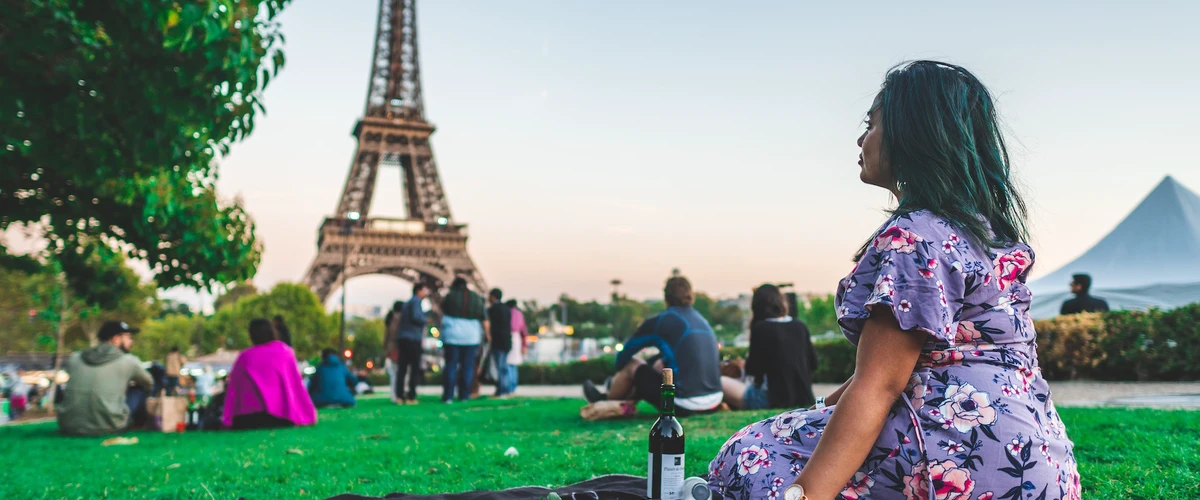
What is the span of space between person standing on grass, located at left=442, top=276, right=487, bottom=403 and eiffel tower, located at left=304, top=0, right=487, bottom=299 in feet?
96.1

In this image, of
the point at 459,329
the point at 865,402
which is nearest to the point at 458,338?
the point at 459,329

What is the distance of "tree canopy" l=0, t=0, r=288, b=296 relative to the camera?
4992 mm

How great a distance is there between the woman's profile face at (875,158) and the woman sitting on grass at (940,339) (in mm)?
27

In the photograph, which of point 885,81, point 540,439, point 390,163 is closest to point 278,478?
point 540,439

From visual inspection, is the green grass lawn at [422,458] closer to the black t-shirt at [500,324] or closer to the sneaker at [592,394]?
the sneaker at [592,394]

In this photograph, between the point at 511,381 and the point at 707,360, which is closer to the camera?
the point at 707,360

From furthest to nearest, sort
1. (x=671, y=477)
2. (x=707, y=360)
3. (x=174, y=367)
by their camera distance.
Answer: (x=174, y=367)
(x=707, y=360)
(x=671, y=477)

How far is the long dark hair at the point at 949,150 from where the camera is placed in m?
1.89

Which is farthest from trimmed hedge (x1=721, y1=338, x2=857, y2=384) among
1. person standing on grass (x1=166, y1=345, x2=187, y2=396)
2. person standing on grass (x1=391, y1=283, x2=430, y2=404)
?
person standing on grass (x1=166, y1=345, x2=187, y2=396)

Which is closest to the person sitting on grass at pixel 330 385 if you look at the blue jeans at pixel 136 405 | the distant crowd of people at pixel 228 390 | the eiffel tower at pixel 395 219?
the blue jeans at pixel 136 405

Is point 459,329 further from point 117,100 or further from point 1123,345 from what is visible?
point 1123,345

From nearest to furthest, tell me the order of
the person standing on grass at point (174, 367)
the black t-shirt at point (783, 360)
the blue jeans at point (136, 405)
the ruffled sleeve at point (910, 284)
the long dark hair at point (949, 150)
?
the ruffled sleeve at point (910, 284)
the long dark hair at point (949, 150)
the black t-shirt at point (783, 360)
the blue jeans at point (136, 405)
the person standing on grass at point (174, 367)

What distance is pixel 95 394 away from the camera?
8.12 meters

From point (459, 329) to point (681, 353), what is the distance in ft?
18.5
